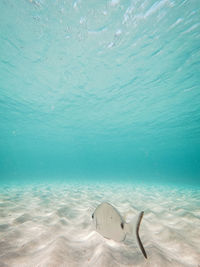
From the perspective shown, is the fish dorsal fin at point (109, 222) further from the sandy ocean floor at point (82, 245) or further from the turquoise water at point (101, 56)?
the turquoise water at point (101, 56)

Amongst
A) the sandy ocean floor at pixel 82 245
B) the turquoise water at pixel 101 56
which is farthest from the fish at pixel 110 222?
the turquoise water at pixel 101 56

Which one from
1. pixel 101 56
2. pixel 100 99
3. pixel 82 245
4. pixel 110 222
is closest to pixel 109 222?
pixel 110 222

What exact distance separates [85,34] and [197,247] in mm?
14242

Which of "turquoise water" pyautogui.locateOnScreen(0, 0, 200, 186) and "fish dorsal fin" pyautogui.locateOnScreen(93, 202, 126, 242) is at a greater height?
"turquoise water" pyautogui.locateOnScreen(0, 0, 200, 186)

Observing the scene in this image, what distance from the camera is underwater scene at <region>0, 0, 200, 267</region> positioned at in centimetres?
257

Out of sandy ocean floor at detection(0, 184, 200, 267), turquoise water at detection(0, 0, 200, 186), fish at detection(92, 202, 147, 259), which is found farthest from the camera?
turquoise water at detection(0, 0, 200, 186)

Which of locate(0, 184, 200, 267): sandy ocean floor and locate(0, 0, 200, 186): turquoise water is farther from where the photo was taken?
locate(0, 0, 200, 186): turquoise water

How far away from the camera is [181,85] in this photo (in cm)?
1820

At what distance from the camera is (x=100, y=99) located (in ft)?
74.9

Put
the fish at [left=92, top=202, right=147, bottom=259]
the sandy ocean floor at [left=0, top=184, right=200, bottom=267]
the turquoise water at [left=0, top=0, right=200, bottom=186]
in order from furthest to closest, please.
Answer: the turquoise water at [left=0, top=0, right=200, bottom=186] → the sandy ocean floor at [left=0, top=184, right=200, bottom=267] → the fish at [left=92, top=202, right=147, bottom=259]

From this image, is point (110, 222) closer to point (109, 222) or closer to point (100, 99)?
point (109, 222)

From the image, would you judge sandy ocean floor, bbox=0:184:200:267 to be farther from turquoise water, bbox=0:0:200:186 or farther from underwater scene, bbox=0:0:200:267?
turquoise water, bbox=0:0:200:186

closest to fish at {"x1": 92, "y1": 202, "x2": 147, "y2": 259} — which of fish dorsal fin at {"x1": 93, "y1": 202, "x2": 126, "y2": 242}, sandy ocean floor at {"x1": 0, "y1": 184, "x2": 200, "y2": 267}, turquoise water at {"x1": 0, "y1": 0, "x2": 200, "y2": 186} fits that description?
fish dorsal fin at {"x1": 93, "y1": 202, "x2": 126, "y2": 242}

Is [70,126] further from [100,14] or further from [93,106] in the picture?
[100,14]
